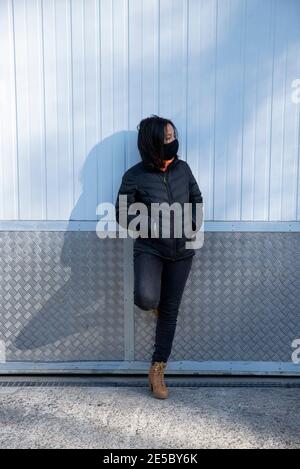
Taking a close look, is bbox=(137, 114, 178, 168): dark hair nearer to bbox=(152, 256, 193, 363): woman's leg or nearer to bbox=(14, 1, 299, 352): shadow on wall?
bbox=(14, 1, 299, 352): shadow on wall

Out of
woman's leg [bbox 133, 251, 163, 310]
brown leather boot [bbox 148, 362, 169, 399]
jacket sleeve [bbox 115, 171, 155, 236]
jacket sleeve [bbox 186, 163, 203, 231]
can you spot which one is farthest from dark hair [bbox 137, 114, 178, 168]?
brown leather boot [bbox 148, 362, 169, 399]

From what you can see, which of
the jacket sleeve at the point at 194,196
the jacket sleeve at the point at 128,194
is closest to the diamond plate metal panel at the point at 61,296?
the jacket sleeve at the point at 128,194

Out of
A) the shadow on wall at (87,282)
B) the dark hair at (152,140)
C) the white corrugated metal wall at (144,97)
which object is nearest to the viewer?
the dark hair at (152,140)

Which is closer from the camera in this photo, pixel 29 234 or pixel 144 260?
pixel 144 260

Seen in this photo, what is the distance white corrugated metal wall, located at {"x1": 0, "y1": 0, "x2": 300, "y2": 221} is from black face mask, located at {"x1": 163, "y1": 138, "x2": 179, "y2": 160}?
315 millimetres

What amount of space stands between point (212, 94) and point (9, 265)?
5.85 ft

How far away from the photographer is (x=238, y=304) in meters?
3.71

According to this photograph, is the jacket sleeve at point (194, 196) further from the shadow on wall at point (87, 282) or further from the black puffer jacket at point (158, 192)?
the shadow on wall at point (87, 282)

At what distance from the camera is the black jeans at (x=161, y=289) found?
3305 mm

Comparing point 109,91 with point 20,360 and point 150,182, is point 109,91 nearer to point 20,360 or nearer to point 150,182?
point 150,182

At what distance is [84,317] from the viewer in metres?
3.74
